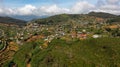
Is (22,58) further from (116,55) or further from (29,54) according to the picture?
(116,55)

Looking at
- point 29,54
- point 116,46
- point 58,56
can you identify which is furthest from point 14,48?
point 116,46

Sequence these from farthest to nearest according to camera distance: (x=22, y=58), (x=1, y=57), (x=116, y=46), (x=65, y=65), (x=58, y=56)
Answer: (x=1, y=57)
(x=22, y=58)
(x=116, y=46)
(x=58, y=56)
(x=65, y=65)

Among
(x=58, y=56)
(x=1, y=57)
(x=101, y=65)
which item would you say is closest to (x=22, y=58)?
(x=1, y=57)

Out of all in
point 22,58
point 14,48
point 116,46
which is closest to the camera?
point 116,46

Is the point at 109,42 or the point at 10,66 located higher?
the point at 109,42

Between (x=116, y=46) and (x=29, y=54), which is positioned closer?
(x=116, y=46)

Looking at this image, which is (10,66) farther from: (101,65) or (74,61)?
(101,65)
